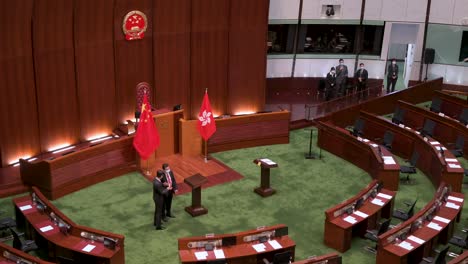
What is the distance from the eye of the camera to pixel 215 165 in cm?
1509

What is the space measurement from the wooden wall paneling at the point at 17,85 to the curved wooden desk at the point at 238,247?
640 cm

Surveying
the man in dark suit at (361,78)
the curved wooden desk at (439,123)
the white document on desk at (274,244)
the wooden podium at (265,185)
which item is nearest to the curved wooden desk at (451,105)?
the curved wooden desk at (439,123)

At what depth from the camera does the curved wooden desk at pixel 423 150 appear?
1313 centimetres

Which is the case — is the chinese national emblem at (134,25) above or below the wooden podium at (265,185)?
above

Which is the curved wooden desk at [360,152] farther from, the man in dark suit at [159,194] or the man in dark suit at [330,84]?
the man in dark suit at [159,194]

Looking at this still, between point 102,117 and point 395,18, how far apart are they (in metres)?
10.7

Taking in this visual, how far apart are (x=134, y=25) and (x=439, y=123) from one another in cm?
842

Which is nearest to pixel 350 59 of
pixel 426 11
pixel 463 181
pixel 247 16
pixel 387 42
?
pixel 387 42

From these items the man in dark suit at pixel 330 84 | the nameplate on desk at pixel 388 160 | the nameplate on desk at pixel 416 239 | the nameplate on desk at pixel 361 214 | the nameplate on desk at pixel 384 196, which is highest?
the man in dark suit at pixel 330 84

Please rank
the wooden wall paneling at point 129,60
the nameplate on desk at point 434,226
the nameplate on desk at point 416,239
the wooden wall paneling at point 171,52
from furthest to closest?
1. the wooden wall paneling at point 171,52
2. the wooden wall paneling at point 129,60
3. the nameplate on desk at point 434,226
4. the nameplate on desk at point 416,239

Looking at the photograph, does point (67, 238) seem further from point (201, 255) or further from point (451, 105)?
point (451, 105)

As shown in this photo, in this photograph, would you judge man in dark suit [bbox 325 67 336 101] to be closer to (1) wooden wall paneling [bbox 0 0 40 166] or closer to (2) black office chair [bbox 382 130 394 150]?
(2) black office chair [bbox 382 130 394 150]

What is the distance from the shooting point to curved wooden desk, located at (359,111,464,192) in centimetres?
1313

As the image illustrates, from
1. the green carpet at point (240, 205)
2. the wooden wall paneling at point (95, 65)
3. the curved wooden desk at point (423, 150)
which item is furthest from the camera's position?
the wooden wall paneling at point (95, 65)
